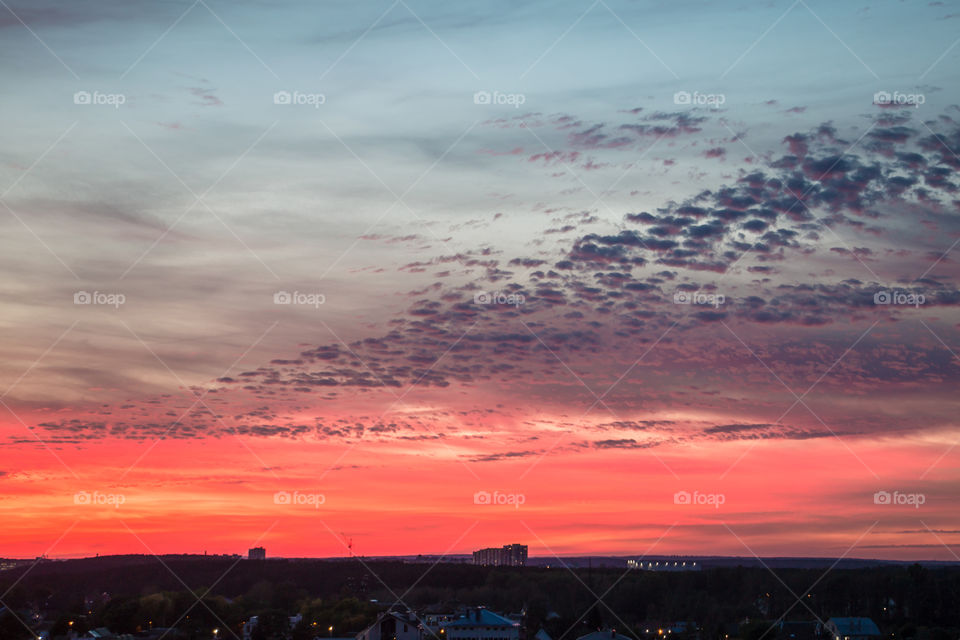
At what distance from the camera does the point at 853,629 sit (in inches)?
4870

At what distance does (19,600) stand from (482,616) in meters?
94.3

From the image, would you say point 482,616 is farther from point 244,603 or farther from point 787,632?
point 244,603

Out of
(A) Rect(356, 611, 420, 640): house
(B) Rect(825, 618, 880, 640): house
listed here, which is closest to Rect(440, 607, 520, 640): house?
(A) Rect(356, 611, 420, 640): house

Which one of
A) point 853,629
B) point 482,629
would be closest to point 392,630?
point 482,629

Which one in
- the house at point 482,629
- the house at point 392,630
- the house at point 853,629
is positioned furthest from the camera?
the house at point 853,629

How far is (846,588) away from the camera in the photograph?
535 ft

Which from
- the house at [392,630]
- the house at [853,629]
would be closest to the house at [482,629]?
the house at [392,630]

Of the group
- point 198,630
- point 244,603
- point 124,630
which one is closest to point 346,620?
point 198,630

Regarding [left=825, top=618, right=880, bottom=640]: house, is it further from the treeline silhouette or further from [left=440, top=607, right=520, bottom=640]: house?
[left=440, top=607, right=520, bottom=640]: house

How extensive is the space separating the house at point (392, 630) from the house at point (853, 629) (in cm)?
5577

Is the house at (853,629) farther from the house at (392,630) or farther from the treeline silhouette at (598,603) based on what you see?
the house at (392,630)

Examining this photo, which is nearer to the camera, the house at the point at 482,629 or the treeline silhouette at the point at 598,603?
the house at the point at 482,629

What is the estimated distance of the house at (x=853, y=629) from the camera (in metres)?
122

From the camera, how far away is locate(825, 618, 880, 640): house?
122188mm
